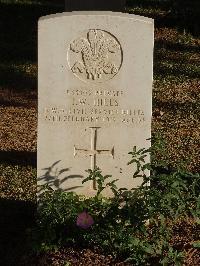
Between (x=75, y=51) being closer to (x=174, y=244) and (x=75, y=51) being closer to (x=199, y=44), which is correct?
(x=174, y=244)

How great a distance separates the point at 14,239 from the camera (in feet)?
16.2

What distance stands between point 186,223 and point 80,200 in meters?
0.90

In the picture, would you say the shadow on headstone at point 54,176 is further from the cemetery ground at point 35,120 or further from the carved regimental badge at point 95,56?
the carved regimental badge at point 95,56

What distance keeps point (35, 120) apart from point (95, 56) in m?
3.51

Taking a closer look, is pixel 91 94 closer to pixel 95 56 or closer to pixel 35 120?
pixel 95 56

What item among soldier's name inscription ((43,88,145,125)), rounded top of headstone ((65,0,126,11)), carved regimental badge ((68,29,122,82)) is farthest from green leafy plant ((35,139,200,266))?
rounded top of headstone ((65,0,126,11))

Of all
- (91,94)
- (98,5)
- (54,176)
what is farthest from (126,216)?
(98,5)

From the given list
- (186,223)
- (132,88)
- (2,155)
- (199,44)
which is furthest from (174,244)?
(199,44)

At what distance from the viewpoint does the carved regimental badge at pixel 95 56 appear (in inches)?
180

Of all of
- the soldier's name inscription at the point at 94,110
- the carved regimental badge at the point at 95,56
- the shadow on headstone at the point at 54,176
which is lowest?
the shadow on headstone at the point at 54,176

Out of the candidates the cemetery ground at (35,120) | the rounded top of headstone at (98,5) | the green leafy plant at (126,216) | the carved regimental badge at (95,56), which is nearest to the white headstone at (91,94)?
the carved regimental badge at (95,56)

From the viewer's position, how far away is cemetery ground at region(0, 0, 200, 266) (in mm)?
Result: 4695

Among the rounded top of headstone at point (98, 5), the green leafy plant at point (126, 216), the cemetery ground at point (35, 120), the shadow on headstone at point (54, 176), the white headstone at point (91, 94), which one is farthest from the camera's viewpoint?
the rounded top of headstone at point (98, 5)

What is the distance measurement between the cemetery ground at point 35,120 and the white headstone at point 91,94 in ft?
1.05
